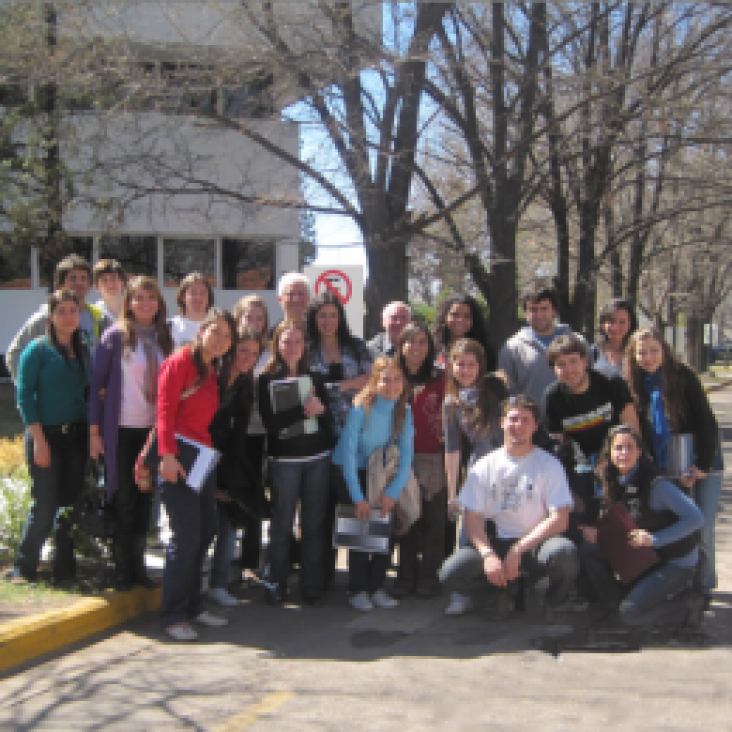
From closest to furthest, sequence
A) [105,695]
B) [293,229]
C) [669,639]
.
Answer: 1. [105,695]
2. [669,639]
3. [293,229]

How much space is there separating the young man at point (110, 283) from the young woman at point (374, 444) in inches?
72.6

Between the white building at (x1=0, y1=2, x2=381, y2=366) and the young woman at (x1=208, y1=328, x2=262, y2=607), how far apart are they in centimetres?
554

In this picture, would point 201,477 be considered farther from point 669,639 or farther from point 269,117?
point 269,117

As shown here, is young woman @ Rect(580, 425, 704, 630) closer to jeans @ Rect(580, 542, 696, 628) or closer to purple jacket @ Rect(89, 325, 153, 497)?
jeans @ Rect(580, 542, 696, 628)

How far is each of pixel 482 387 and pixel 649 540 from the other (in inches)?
57.1

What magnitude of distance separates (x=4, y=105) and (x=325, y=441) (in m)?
12.1

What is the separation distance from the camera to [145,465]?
4980 millimetres

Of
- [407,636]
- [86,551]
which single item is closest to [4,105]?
[86,551]

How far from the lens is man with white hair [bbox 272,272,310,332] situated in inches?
250

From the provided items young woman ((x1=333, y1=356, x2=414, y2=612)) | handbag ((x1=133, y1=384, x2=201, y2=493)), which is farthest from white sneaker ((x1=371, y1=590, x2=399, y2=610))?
handbag ((x1=133, y1=384, x2=201, y2=493))

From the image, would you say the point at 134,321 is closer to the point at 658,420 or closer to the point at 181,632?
the point at 181,632

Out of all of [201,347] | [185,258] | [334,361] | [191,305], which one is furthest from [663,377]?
[185,258]

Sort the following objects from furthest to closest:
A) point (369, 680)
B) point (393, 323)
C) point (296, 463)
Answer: point (393, 323)
point (296, 463)
point (369, 680)

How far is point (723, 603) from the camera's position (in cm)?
561
